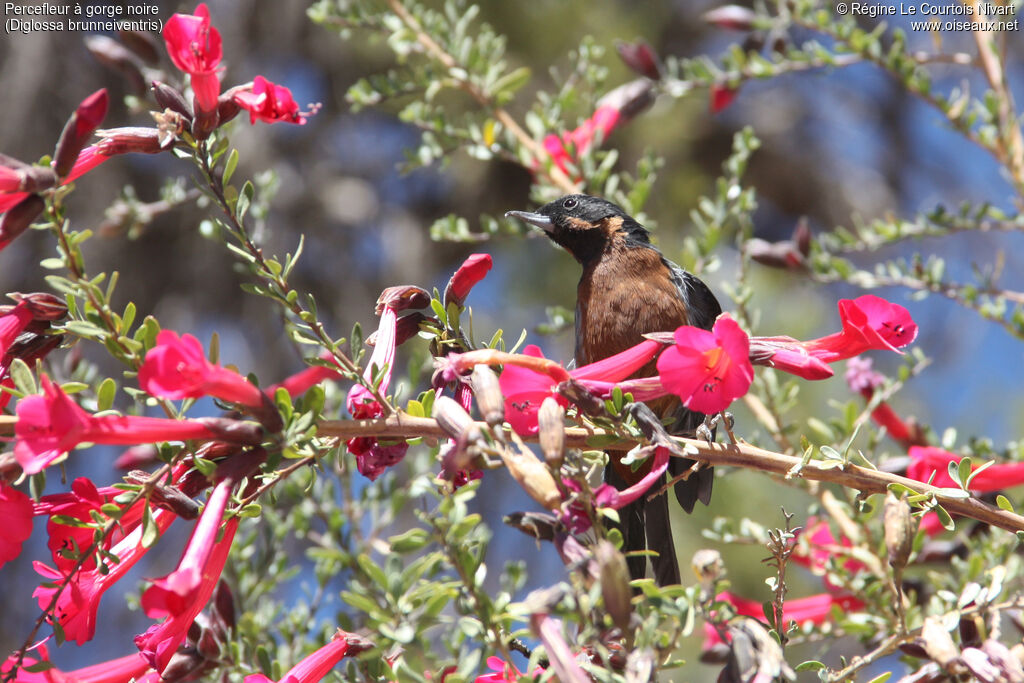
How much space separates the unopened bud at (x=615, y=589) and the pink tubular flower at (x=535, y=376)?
30 cm

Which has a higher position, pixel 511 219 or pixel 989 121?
pixel 989 121

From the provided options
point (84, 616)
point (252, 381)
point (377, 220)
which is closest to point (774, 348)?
point (252, 381)

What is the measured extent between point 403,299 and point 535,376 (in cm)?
20

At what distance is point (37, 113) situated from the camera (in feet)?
12.6

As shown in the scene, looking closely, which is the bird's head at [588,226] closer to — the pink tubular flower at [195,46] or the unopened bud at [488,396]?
the pink tubular flower at [195,46]

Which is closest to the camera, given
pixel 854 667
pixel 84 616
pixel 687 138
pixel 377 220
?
pixel 854 667

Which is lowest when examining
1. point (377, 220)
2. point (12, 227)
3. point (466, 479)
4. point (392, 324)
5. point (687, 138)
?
point (377, 220)

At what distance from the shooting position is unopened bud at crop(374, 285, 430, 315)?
1066 millimetres

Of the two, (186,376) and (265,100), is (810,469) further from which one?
(265,100)

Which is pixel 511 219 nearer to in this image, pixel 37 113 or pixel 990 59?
pixel 990 59

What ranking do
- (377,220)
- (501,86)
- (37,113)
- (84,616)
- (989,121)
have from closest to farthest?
(84,616) → (989,121) → (501,86) → (37,113) → (377,220)

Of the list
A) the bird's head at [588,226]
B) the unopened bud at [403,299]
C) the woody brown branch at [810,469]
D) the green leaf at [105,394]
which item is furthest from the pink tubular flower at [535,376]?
the bird's head at [588,226]

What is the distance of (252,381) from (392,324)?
0.20m

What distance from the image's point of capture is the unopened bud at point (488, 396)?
82 cm
